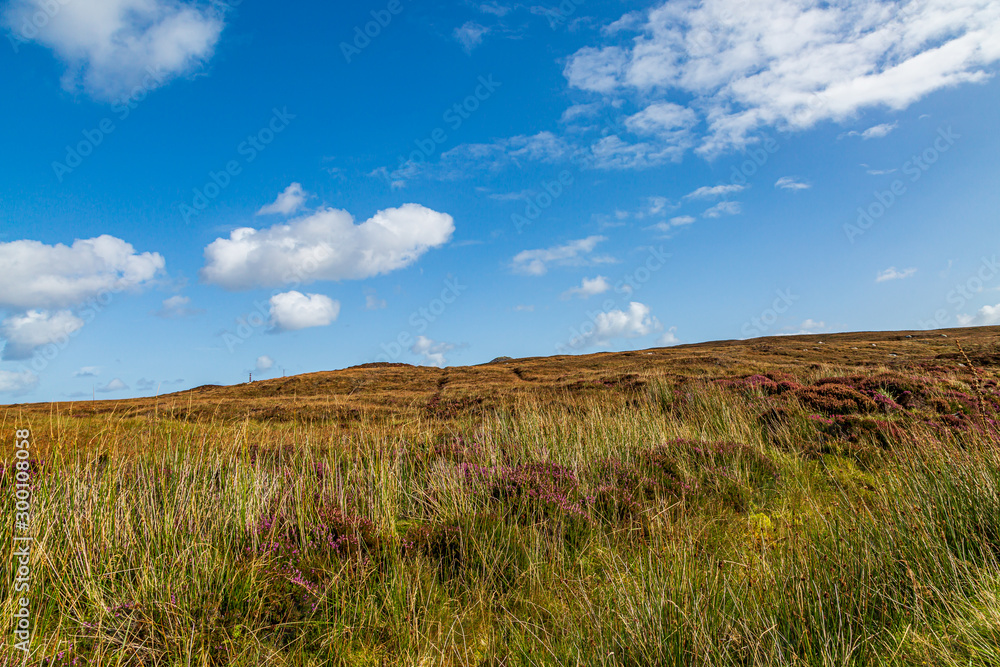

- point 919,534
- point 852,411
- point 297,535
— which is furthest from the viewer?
point 852,411

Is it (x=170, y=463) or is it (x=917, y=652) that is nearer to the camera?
(x=917, y=652)

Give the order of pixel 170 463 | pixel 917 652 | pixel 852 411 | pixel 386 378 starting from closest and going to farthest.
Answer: pixel 917 652 < pixel 170 463 < pixel 852 411 < pixel 386 378

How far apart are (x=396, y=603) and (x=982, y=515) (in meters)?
4.44

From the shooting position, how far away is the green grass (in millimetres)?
2771

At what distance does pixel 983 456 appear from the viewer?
4.50 metres

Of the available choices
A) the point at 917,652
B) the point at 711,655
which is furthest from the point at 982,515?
the point at 711,655

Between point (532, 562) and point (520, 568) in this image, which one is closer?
point (532, 562)

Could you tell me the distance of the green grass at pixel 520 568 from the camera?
2771 millimetres

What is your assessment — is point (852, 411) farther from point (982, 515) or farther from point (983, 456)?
point (982, 515)

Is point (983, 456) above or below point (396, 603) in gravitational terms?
above

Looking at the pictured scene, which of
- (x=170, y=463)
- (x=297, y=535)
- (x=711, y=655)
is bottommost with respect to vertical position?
(x=711, y=655)

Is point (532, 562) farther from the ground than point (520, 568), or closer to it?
farther from the ground

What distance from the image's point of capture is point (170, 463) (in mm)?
5750

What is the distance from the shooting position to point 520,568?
14.6 feet
